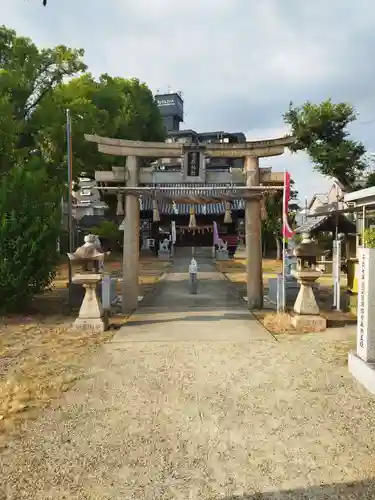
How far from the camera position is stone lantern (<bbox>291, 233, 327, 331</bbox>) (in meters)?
8.74

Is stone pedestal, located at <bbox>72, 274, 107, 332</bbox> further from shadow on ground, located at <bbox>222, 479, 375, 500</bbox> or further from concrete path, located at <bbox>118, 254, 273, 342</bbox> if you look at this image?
shadow on ground, located at <bbox>222, 479, 375, 500</bbox>

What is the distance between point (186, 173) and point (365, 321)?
6.40 meters

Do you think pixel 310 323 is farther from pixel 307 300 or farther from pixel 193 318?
pixel 193 318

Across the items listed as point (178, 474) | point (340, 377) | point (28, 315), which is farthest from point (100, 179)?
point (178, 474)

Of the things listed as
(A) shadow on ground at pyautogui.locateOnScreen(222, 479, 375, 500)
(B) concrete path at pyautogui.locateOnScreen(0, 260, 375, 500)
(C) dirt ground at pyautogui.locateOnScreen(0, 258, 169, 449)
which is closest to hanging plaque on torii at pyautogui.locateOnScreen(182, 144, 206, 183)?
(C) dirt ground at pyautogui.locateOnScreen(0, 258, 169, 449)

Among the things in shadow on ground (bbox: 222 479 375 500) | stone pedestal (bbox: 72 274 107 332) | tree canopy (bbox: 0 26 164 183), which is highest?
tree canopy (bbox: 0 26 164 183)

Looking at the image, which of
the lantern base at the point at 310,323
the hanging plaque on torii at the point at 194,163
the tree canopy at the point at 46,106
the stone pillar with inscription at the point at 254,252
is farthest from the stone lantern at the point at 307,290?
the tree canopy at the point at 46,106

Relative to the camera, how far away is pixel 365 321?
5.88 m

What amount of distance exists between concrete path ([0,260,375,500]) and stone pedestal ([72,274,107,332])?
148 cm

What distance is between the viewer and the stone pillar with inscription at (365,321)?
576cm

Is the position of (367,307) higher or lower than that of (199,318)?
higher

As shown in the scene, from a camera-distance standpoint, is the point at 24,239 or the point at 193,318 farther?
the point at 24,239

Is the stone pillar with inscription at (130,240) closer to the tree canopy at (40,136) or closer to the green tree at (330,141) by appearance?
the tree canopy at (40,136)

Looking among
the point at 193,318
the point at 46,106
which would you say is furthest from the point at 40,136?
the point at 193,318
